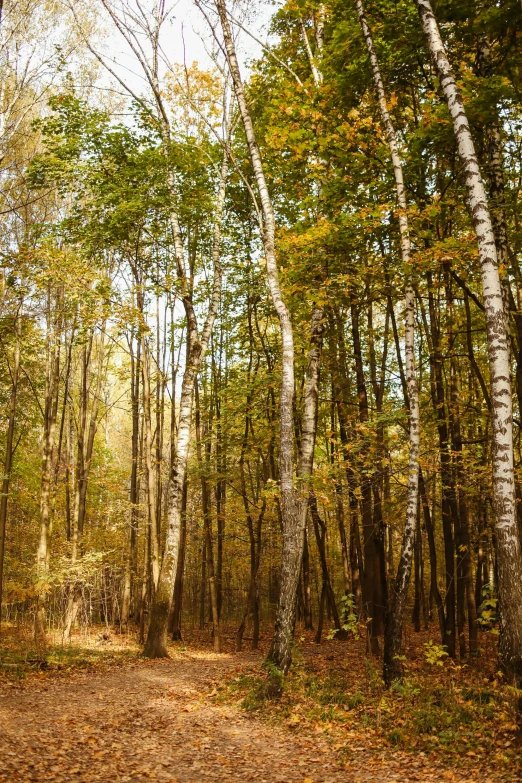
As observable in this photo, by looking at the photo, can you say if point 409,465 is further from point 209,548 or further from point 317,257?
point 209,548

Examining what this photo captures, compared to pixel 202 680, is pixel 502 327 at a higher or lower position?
higher

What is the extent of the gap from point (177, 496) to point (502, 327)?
8410 mm

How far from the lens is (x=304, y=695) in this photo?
8.03 m

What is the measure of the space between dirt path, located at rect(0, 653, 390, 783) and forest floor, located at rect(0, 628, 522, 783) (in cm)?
2

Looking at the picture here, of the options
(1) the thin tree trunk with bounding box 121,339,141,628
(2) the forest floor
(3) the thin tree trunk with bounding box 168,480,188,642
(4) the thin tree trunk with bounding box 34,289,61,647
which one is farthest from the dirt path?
(3) the thin tree trunk with bounding box 168,480,188,642

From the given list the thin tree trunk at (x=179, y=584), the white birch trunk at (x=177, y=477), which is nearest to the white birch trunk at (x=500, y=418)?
the white birch trunk at (x=177, y=477)

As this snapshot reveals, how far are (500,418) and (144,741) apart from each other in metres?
5.69

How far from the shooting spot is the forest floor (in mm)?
5332

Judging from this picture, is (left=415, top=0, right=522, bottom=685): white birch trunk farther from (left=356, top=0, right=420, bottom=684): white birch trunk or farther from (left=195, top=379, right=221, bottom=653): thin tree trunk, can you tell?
(left=195, top=379, right=221, bottom=653): thin tree trunk

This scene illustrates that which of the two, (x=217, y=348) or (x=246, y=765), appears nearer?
(x=246, y=765)

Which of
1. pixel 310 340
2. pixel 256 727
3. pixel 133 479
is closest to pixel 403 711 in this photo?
pixel 256 727

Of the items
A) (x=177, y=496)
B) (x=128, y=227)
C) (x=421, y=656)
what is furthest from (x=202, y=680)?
(x=128, y=227)

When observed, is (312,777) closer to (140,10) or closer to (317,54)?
(317,54)

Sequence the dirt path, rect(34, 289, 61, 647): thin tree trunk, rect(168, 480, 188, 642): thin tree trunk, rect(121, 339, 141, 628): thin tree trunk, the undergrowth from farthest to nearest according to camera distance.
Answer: rect(168, 480, 188, 642): thin tree trunk < rect(121, 339, 141, 628): thin tree trunk < rect(34, 289, 61, 647): thin tree trunk < the undergrowth < the dirt path
